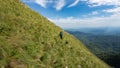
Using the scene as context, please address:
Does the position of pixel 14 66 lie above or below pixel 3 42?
below

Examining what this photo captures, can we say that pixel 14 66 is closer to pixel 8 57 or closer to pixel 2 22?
pixel 8 57

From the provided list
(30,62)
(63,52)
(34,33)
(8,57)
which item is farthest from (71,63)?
(8,57)

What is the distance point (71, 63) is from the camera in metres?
41.1

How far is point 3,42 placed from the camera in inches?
1255

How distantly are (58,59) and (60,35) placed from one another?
44.4 ft

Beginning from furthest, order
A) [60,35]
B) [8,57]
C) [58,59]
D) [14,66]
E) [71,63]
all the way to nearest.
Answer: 1. [60,35]
2. [71,63]
3. [58,59]
4. [8,57]
5. [14,66]

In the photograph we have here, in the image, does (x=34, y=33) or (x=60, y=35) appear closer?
(x=34, y=33)

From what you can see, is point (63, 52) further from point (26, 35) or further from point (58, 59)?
point (26, 35)

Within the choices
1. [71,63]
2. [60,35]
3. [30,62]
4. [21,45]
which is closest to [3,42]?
[21,45]

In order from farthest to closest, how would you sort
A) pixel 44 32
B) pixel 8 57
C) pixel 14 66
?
pixel 44 32 < pixel 8 57 < pixel 14 66

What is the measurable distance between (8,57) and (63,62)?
12034mm

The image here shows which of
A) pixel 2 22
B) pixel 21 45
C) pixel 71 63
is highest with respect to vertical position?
pixel 2 22

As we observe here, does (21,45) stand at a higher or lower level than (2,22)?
lower

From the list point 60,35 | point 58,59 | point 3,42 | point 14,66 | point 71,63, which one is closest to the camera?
point 14,66
